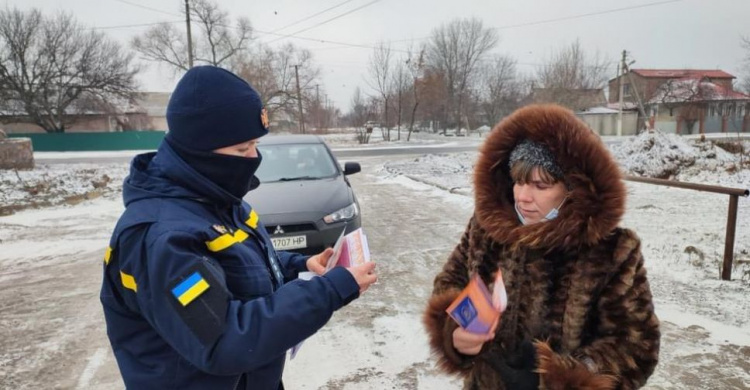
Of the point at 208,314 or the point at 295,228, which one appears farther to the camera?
the point at 295,228

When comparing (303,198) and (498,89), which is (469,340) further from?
(498,89)

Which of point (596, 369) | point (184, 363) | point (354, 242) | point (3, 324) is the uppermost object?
point (354, 242)

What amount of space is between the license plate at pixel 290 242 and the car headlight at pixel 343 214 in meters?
0.35

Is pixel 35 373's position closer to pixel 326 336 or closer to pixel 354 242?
pixel 326 336

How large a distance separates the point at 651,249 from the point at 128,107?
4914 cm

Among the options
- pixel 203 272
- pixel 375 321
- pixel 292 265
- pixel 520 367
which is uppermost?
pixel 203 272

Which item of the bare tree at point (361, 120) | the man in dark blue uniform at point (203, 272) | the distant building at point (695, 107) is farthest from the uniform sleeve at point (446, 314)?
the distant building at point (695, 107)

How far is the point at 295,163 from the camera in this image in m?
6.14

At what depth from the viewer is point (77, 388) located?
117 inches

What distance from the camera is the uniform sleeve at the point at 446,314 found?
159 centimetres

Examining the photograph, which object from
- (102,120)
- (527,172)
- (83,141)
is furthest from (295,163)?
(102,120)

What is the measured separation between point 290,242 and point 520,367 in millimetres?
3419

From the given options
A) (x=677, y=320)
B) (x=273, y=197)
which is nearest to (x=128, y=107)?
(x=273, y=197)

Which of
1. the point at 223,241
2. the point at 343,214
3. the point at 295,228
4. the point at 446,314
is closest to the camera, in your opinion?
the point at 223,241
